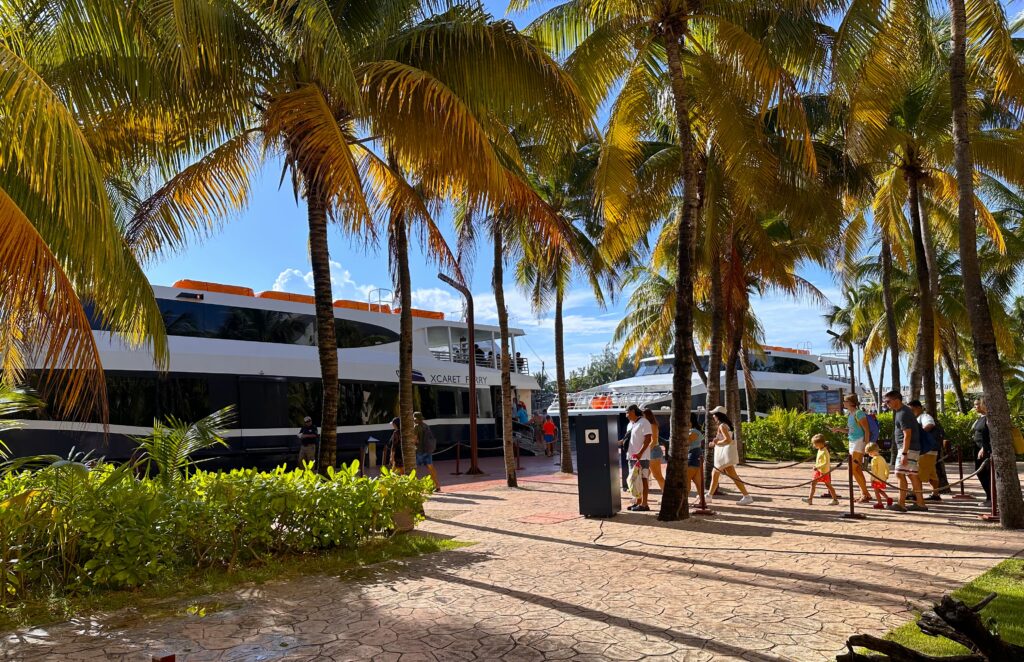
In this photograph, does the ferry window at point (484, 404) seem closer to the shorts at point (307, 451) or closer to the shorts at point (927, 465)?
the shorts at point (307, 451)

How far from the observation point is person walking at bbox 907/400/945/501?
987 cm

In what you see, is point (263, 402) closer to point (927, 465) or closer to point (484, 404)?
point (484, 404)

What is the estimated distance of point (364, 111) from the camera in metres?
8.02

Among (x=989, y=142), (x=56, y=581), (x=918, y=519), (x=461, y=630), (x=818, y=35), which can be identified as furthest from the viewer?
(x=989, y=142)

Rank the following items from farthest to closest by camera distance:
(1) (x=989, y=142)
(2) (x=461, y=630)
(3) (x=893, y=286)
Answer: (3) (x=893, y=286) < (1) (x=989, y=142) < (2) (x=461, y=630)

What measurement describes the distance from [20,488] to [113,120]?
4212mm

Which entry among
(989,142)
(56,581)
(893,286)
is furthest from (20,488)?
(893,286)

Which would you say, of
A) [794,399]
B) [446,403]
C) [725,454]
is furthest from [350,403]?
[794,399]

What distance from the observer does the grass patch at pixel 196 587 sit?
565 centimetres

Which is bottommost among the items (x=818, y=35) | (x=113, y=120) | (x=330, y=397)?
(x=330, y=397)

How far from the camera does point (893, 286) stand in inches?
1055

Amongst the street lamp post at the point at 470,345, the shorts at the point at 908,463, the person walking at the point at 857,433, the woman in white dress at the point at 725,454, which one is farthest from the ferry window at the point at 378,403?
the shorts at the point at 908,463

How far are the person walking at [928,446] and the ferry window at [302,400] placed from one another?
13054 mm

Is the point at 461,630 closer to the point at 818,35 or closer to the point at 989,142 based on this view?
the point at 818,35
